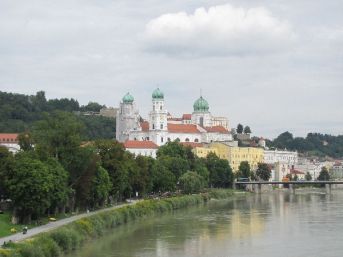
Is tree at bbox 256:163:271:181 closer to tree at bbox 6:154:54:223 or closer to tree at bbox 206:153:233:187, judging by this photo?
tree at bbox 206:153:233:187

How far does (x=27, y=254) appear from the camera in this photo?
102ft

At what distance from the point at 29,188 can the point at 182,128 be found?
10177cm

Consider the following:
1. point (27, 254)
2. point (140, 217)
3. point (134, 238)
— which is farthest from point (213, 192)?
point (27, 254)

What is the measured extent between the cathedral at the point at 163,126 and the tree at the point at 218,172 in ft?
68.1

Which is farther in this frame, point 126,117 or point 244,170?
point 126,117

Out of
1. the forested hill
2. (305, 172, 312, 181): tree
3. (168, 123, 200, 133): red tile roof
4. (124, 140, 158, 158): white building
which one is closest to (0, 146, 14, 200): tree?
(124, 140, 158, 158): white building

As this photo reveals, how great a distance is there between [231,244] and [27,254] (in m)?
13.9

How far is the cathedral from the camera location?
135 m

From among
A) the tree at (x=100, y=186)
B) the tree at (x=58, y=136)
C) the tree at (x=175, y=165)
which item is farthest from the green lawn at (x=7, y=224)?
the tree at (x=175, y=165)

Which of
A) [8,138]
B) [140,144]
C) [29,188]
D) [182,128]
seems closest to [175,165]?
[8,138]

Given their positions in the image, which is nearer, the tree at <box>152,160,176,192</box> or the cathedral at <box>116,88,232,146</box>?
the tree at <box>152,160,176,192</box>

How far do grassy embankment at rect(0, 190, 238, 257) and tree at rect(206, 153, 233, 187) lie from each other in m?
40.2

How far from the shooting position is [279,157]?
560 ft

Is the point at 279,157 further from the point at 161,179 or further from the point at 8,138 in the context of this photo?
the point at 161,179
